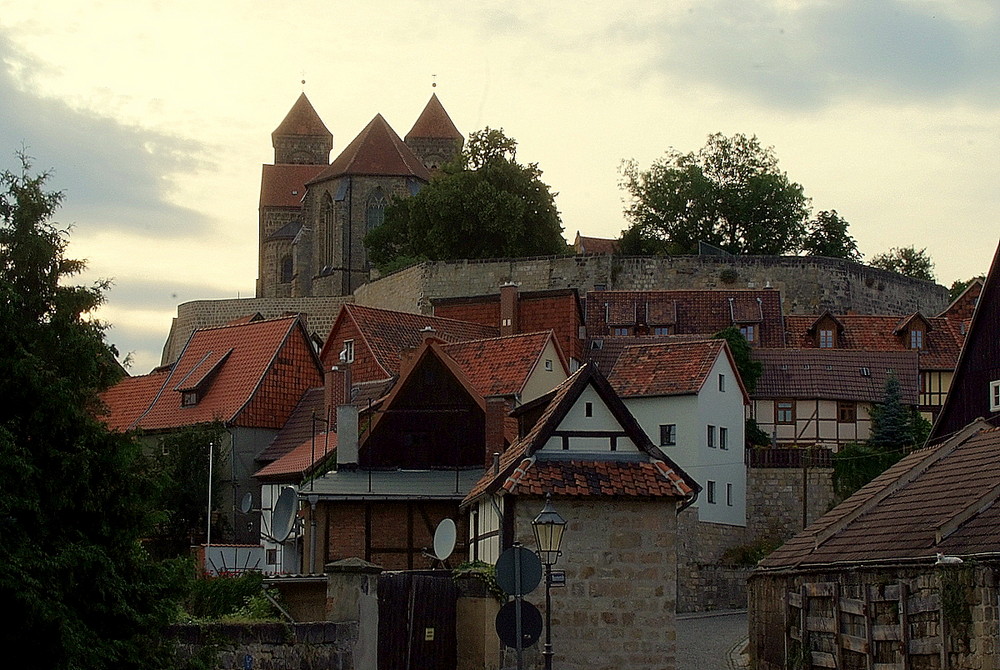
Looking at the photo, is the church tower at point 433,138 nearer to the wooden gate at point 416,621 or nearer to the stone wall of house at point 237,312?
the stone wall of house at point 237,312

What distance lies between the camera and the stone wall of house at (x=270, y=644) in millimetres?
22391

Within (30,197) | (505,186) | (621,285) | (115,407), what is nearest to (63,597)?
(30,197)

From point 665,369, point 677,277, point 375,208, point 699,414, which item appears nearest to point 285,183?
point 375,208

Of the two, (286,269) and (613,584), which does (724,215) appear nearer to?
(286,269)

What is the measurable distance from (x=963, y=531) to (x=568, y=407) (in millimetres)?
7662

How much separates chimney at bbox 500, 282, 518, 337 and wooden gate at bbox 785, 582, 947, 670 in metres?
33.7

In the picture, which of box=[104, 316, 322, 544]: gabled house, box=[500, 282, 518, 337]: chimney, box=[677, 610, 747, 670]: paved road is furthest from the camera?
box=[500, 282, 518, 337]: chimney

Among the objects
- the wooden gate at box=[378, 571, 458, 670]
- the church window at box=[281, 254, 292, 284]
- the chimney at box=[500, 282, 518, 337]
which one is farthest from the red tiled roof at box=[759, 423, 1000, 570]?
the church window at box=[281, 254, 292, 284]

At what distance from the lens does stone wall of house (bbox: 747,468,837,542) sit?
50844 mm

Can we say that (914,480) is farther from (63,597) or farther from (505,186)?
(505,186)

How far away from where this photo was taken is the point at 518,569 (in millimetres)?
20562

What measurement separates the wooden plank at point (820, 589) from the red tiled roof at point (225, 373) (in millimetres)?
27926

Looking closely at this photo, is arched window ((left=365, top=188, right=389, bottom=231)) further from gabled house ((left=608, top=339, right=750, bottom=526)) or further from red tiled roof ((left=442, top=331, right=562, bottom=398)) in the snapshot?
red tiled roof ((left=442, top=331, right=562, bottom=398))

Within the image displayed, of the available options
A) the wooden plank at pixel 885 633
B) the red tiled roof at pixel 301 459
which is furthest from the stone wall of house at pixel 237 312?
the wooden plank at pixel 885 633
